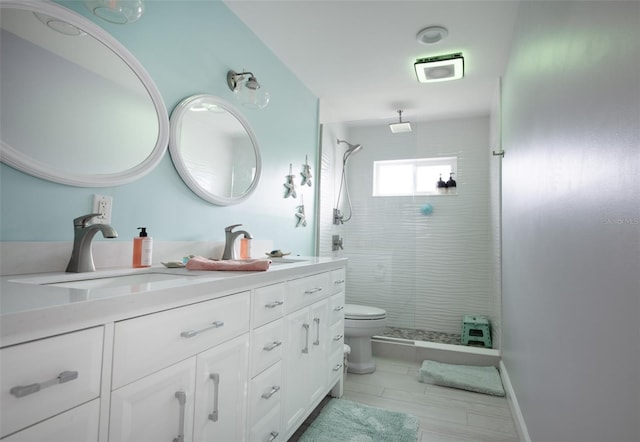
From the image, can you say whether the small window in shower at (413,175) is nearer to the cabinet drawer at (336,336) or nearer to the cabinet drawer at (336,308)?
the cabinet drawer at (336,308)

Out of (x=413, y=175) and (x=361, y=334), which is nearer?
(x=361, y=334)

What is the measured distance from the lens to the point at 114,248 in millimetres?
1384

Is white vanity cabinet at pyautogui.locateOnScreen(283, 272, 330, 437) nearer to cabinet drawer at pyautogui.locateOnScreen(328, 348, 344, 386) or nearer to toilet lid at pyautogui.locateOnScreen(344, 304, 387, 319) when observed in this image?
cabinet drawer at pyautogui.locateOnScreen(328, 348, 344, 386)

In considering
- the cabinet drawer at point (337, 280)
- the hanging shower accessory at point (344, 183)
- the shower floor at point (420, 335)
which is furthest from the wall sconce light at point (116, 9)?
the shower floor at point (420, 335)

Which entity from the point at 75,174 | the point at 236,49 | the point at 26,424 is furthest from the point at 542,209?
the point at 236,49

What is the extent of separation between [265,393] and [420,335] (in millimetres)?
2573

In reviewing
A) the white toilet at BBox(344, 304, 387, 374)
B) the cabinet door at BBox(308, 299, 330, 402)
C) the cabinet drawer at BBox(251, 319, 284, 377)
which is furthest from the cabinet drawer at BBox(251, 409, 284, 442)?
the white toilet at BBox(344, 304, 387, 374)

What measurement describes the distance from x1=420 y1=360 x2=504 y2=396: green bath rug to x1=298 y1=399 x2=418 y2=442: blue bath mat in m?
0.67

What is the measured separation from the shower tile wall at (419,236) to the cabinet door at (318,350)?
1478 mm

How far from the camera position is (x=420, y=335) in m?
3.57

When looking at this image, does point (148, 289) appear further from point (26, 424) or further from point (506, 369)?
point (506, 369)

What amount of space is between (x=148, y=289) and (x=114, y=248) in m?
0.66

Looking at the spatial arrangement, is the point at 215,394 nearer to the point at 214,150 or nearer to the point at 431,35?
the point at 214,150

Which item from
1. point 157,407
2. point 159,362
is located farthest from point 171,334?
point 157,407
